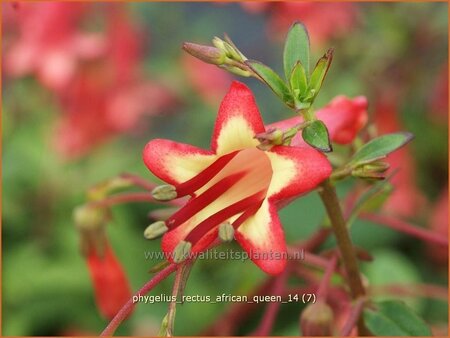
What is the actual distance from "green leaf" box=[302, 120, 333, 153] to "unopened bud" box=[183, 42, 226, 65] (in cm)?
8

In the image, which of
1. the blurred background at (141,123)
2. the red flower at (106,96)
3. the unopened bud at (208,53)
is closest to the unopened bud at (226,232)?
the unopened bud at (208,53)

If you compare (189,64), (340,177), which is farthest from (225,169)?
(189,64)

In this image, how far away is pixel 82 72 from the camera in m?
1.44

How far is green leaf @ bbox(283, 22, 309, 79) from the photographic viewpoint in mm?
610

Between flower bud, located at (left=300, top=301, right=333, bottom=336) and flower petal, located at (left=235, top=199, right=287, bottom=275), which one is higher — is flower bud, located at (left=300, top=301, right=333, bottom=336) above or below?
below

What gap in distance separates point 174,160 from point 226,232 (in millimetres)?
69

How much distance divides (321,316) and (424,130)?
80cm

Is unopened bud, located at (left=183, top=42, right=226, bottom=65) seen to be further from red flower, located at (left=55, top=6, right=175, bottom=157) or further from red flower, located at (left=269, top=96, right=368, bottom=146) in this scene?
red flower, located at (left=55, top=6, right=175, bottom=157)

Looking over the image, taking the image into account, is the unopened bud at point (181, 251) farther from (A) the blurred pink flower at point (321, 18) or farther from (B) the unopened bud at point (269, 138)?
(A) the blurred pink flower at point (321, 18)

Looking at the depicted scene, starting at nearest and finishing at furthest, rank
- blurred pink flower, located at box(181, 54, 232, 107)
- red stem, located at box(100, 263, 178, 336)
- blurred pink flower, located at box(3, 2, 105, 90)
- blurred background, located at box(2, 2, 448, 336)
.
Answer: red stem, located at box(100, 263, 178, 336), blurred background, located at box(2, 2, 448, 336), blurred pink flower, located at box(3, 2, 105, 90), blurred pink flower, located at box(181, 54, 232, 107)

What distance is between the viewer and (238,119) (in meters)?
0.56

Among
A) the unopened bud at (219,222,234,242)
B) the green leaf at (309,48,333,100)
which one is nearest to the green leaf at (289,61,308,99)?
the green leaf at (309,48,333,100)

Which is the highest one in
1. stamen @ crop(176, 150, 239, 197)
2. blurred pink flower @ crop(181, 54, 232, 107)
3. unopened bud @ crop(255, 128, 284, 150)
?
unopened bud @ crop(255, 128, 284, 150)

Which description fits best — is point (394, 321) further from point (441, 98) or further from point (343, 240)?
point (441, 98)
